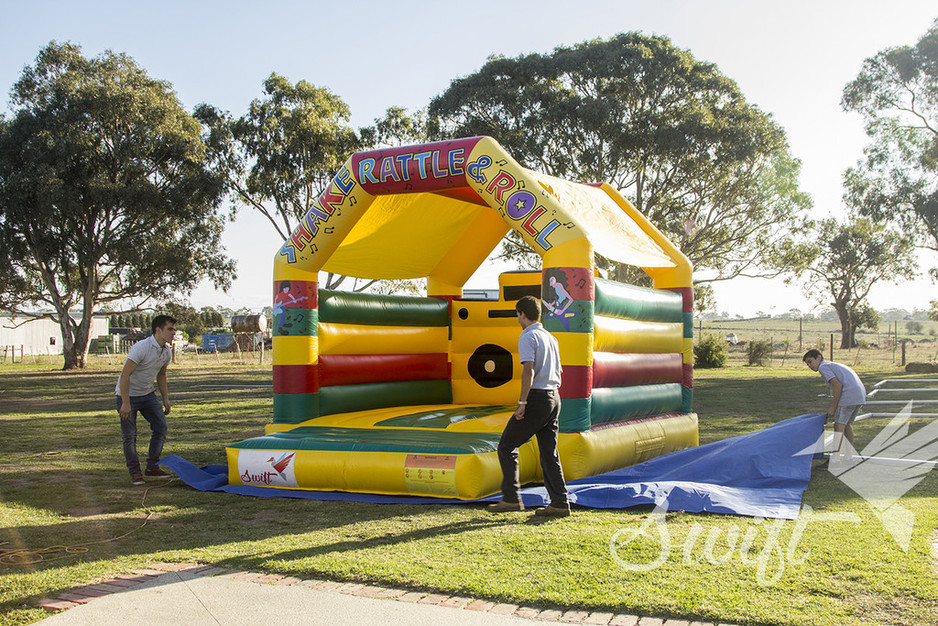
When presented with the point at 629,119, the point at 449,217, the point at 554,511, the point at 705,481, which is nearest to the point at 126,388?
the point at 554,511

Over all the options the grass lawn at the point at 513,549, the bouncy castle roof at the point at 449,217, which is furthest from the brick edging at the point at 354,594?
the bouncy castle roof at the point at 449,217

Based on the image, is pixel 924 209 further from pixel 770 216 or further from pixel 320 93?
pixel 320 93

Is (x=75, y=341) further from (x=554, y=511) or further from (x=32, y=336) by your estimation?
(x=554, y=511)

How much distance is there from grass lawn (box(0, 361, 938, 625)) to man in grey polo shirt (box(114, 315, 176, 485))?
30 cm

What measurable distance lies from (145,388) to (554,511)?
3.65m

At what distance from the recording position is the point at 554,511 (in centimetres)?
535

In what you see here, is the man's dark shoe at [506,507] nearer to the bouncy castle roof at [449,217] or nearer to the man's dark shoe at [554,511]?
the man's dark shoe at [554,511]

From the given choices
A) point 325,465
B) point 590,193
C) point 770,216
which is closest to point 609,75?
point 770,216

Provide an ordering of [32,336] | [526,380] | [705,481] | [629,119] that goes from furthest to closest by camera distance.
→ [32,336] < [629,119] < [705,481] < [526,380]

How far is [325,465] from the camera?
632 centimetres

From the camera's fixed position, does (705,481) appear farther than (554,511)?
Yes

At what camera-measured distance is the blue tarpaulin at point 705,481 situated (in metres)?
5.60

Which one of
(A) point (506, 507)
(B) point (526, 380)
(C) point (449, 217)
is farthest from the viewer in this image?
(C) point (449, 217)

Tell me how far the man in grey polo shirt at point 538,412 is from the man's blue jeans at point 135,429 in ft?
10.4
